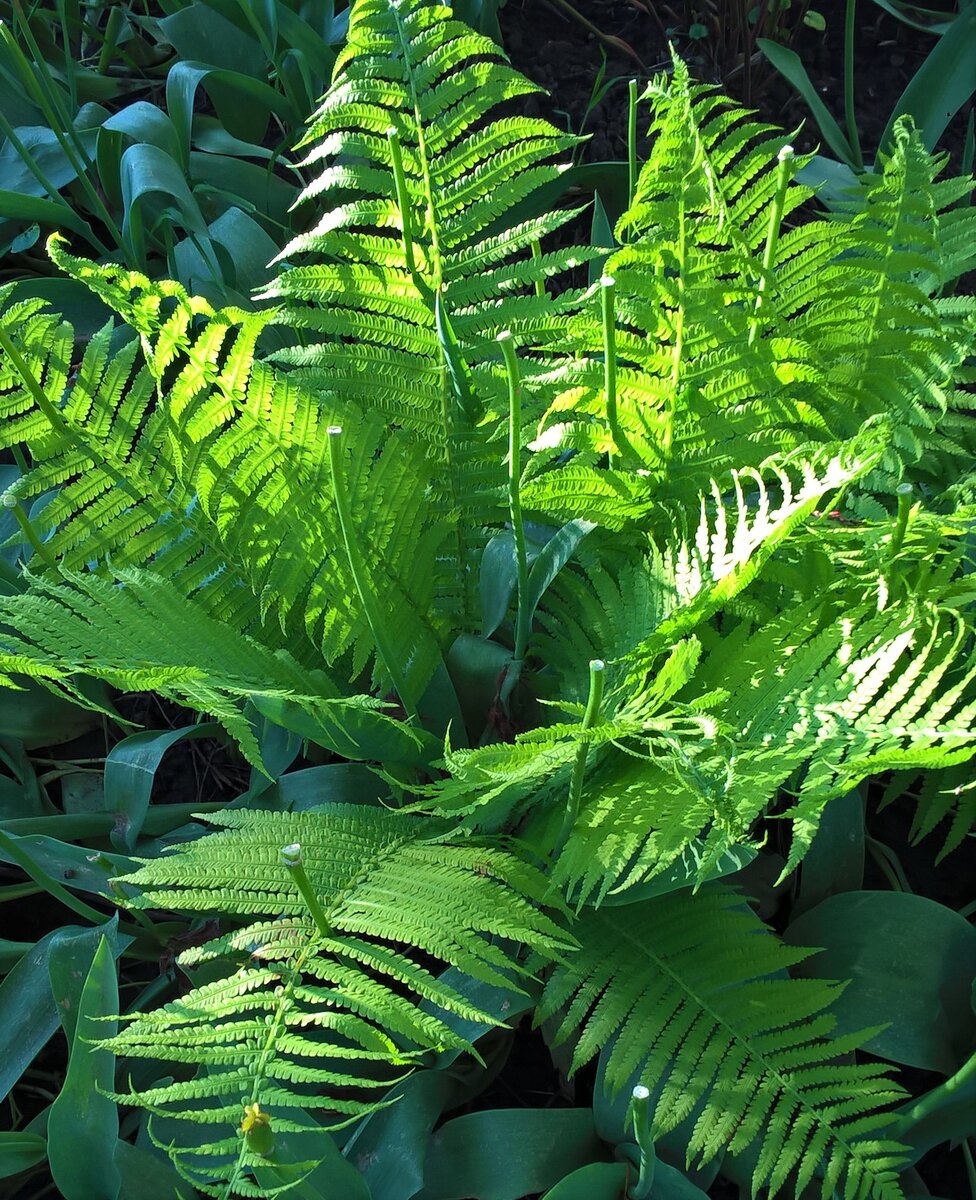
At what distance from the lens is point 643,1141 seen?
23.6 inches

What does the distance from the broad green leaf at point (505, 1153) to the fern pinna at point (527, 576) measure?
0.05 m

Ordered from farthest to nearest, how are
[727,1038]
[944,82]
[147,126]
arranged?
1. [944,82]
2. [147,126]
3. [727,1038]

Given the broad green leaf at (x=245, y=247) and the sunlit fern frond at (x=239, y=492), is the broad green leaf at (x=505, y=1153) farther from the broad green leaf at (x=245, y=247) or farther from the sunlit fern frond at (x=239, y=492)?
the broad green leaf at (x=245, y=247)

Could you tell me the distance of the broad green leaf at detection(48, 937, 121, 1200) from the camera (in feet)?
2.15

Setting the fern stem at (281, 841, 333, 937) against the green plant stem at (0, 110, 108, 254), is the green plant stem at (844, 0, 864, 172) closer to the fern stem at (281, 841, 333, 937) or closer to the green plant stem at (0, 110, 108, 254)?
the green plant stem at (0, 110, 108, 254)

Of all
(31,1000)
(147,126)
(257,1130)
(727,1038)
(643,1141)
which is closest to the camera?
(257,1130)

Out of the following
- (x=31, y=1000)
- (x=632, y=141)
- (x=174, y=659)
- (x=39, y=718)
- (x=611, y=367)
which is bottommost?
(x=31, y=1000)

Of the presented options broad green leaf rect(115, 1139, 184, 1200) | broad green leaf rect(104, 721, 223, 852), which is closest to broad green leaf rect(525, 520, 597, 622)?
broad green leaf rect(104, 721, 223, 852)

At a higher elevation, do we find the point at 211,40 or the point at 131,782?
the point at 211,40

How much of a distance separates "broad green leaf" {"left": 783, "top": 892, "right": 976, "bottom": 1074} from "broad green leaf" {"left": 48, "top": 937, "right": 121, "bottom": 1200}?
18.6 inches

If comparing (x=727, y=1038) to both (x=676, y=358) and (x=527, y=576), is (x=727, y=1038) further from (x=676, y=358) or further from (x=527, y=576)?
(x=676, y=358)

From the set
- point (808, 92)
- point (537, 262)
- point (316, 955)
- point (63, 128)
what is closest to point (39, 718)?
point (316, 955)

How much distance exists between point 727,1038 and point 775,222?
53 cm

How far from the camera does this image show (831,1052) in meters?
0.69
